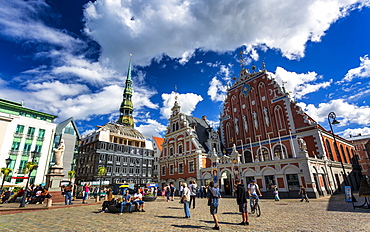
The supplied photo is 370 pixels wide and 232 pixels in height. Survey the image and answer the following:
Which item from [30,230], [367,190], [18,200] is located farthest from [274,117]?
[18,200]

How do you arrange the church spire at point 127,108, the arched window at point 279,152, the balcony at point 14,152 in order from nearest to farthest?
1. the arched window at point 279,152
2. the balcony at point 14,152
3. the church spire at point 127,108

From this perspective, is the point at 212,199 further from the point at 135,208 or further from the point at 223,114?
the point at 223,114

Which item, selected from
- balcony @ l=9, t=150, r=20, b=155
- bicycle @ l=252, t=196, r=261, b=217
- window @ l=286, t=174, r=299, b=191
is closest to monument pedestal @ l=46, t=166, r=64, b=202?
bicycle @ l=252, t=196, r=261, b=217

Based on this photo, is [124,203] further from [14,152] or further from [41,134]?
[41,134]

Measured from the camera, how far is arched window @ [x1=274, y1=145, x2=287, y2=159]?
87.5ft

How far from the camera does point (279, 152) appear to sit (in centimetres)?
2764

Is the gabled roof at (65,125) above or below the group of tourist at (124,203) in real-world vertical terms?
above

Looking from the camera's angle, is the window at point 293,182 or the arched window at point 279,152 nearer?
the window at point 293,182

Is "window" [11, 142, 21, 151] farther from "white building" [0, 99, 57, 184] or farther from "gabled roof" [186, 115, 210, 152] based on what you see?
"gabled roof" [186, 115, 210, 152]

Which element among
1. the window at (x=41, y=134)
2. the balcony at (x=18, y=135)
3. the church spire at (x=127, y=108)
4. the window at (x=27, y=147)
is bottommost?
the window at (x=27, y=147)

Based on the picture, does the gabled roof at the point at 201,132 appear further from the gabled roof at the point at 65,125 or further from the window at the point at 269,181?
the gabled roof at the point at 65,125

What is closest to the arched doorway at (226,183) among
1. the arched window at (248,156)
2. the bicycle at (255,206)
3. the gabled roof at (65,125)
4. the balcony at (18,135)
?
the arched window at (248,156)

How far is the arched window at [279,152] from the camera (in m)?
26.7

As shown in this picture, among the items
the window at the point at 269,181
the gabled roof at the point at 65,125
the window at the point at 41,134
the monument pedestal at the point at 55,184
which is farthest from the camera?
the gabled roof at the point at 65,125
